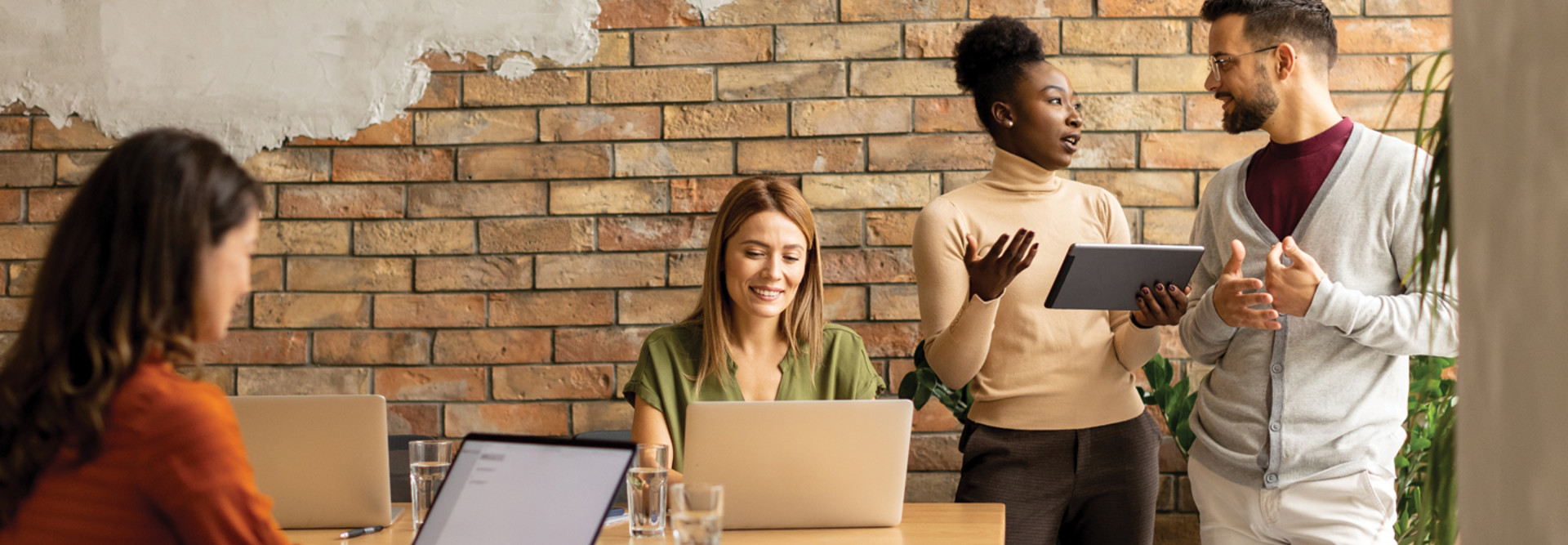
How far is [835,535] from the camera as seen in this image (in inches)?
62.6

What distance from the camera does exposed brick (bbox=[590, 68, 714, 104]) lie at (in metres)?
2.72

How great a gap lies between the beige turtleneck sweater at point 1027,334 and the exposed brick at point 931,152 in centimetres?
45

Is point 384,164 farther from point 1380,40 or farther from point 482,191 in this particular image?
point 1380,40

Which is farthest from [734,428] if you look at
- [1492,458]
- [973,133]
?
[973,133]

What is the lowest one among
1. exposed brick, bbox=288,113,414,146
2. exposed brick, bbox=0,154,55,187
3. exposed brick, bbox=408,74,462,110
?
exposed brick, bbox=0,154,55,187

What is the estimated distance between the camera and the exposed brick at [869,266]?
268 cm

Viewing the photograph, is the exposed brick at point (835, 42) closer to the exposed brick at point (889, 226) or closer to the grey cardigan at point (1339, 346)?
the exposed brick at point (889, 226)

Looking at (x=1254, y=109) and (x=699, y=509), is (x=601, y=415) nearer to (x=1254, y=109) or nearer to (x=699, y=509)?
(x=699, y=509)

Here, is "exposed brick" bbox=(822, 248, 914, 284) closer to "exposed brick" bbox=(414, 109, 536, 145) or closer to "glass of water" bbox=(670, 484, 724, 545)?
"exposed brick" bbox=(414, 109, 536, 145)

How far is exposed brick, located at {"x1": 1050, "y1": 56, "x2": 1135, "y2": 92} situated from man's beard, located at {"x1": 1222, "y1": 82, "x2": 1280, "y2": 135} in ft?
2.20

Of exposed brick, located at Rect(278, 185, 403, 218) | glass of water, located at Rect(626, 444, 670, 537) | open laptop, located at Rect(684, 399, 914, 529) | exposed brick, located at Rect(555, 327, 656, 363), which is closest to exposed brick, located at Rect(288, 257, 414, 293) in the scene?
exposed brick, located at Rect(278, 185, 403, 218)

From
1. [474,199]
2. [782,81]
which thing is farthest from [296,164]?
[782,81]

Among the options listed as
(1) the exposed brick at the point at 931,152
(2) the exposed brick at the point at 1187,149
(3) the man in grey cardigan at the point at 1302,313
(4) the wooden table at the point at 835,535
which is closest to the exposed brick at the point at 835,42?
(1) the exposed brick at the point at 931,152

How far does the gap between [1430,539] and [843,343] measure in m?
1.49
